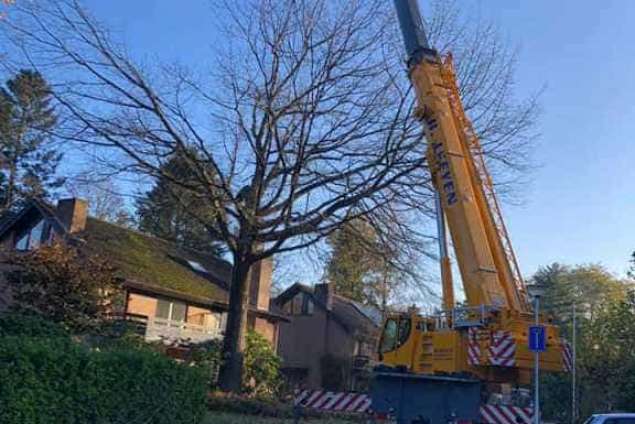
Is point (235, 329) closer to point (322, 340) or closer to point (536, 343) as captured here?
point (536, 343)

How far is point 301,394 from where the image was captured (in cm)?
1625

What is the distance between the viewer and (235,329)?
2306 cm

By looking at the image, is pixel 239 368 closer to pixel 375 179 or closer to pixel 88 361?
pixel 375 179

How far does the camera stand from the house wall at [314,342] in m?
45.4

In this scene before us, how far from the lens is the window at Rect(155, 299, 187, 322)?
3159 cm

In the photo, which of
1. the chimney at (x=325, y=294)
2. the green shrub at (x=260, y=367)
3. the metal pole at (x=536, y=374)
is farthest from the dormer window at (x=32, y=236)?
the metal pole at (x=536, y=374)

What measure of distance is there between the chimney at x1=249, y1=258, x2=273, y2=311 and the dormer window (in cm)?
1129

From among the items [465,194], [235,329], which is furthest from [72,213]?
[465,194]

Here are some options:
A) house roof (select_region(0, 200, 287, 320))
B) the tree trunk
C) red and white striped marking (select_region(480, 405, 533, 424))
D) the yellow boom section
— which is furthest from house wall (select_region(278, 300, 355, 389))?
red and white striped marking (select_region(480, 405, 533, 424))

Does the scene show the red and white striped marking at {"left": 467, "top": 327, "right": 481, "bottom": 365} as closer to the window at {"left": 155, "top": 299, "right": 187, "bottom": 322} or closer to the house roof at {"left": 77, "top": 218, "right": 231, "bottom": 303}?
the house roof at {"left": 77, "top": 218, "right": 231, "bottom": 303}

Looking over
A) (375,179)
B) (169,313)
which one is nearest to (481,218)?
(375,179)

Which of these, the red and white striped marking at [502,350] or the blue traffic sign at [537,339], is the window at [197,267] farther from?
the blue traffic sign at [537,339]

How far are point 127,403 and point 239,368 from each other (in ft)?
37.9

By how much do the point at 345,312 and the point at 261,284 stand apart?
11846mm
